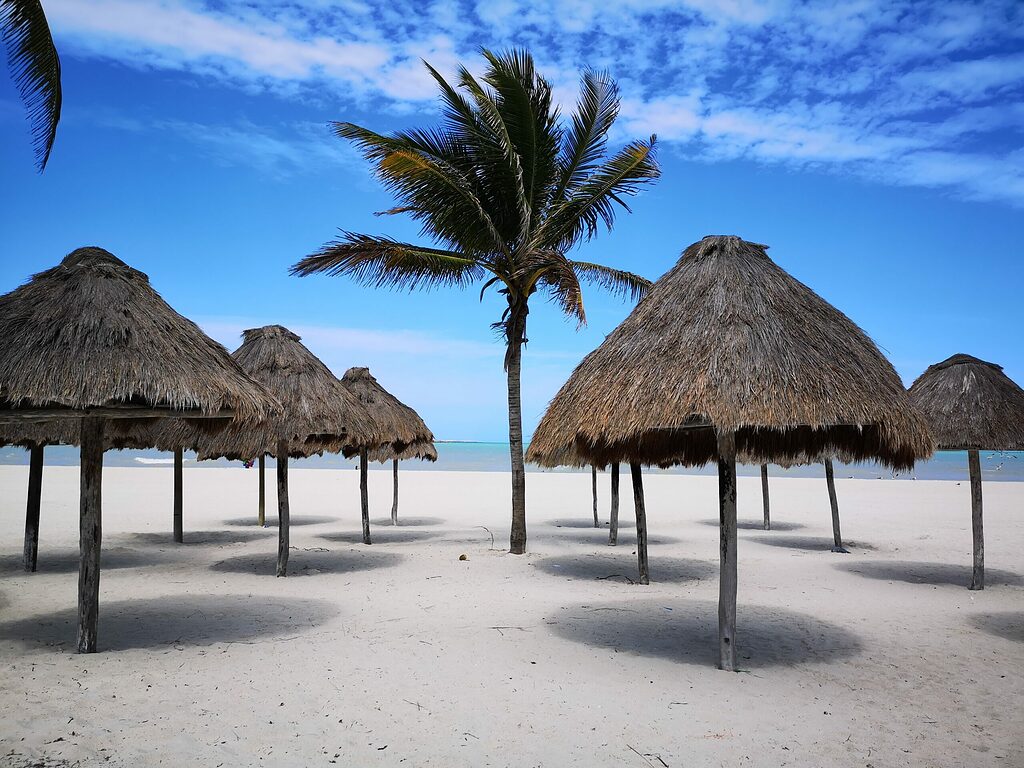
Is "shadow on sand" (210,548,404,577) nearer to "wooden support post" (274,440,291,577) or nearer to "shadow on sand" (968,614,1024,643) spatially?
"wooden support post" (274,440,291,577)

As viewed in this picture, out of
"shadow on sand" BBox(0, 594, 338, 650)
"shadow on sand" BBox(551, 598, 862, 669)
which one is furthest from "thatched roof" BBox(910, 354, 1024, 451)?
"shadow on sand" BBox(0, 594, 338, 650)

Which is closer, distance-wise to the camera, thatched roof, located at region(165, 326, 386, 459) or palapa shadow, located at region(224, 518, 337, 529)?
thatched roof, located at region(165, 326, 386, 459)

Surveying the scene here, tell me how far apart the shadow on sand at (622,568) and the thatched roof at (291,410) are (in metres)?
3.63

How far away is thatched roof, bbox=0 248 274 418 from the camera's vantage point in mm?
6039

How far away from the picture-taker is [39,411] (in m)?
6.53

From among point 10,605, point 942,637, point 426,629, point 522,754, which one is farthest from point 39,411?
point 942,637

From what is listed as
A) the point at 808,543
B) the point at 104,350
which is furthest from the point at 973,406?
the point at 104,350

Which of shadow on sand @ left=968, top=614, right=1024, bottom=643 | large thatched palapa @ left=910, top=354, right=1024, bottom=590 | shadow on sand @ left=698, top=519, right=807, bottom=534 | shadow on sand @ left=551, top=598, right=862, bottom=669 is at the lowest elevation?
shadow on sand @ left=698, top=519, right=807, bottom=534

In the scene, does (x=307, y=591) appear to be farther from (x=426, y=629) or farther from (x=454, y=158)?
(x=454, y=158)

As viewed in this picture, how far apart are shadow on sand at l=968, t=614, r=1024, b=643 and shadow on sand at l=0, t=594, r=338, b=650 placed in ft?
23.6

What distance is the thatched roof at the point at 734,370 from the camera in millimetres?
5656

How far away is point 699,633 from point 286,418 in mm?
6444

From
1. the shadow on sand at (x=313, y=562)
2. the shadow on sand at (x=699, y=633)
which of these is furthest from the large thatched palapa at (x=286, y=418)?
the shadow on sand at (x=699, y=633)

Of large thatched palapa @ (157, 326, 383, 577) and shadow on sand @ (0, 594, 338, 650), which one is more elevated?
large thatched palapa @ (157, 326, 383, 577)
